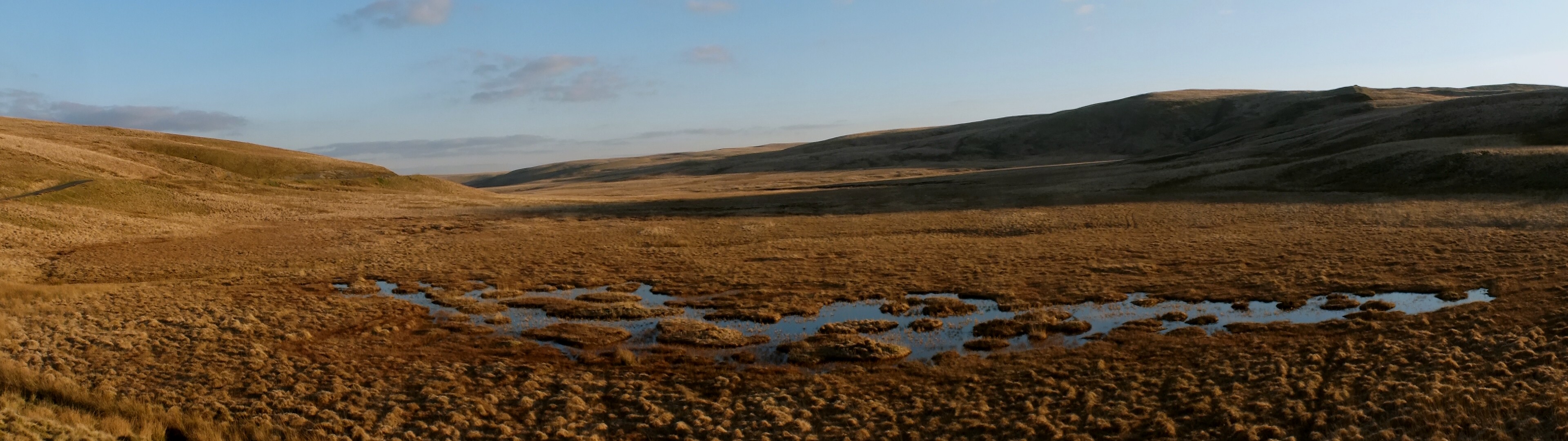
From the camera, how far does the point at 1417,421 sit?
42.5 ft

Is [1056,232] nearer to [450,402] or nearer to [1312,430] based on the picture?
[1312,430]

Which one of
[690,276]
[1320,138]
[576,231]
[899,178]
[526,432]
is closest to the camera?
[526,432]

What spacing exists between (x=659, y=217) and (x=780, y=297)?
104 ft

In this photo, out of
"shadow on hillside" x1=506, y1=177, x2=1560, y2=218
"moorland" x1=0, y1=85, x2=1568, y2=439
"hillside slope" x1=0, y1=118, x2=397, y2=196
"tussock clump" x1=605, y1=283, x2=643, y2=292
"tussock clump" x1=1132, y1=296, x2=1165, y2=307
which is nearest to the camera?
"moorland" x1=0, y1=85, x2=1568, y2=439

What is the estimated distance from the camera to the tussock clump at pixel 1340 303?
885 inches

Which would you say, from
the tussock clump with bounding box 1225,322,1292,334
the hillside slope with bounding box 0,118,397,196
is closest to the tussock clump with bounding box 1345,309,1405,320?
the tussock clump with bounding box 1225,322,1292,334

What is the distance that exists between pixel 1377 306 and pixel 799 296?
16042 mm

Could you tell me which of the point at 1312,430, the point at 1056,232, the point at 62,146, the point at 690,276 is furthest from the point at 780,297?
the point at 62,146

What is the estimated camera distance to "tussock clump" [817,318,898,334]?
861 inches

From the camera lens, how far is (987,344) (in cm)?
2002

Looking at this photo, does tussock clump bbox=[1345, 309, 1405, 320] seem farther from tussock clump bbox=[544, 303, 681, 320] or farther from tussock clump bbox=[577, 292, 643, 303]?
tussock clump bbox=[577, 292, 643, 303]

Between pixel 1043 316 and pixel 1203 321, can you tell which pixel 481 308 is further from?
pixel 1203 321

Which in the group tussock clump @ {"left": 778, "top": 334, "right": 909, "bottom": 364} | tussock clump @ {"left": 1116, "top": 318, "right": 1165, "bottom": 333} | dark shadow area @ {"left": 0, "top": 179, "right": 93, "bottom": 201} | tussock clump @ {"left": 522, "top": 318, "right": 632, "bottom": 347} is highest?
dark shadow area @ {"left": 0, "top": 179, "right": 93, "bottom": 201}

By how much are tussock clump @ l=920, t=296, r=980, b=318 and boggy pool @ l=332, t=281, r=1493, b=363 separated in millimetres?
199
